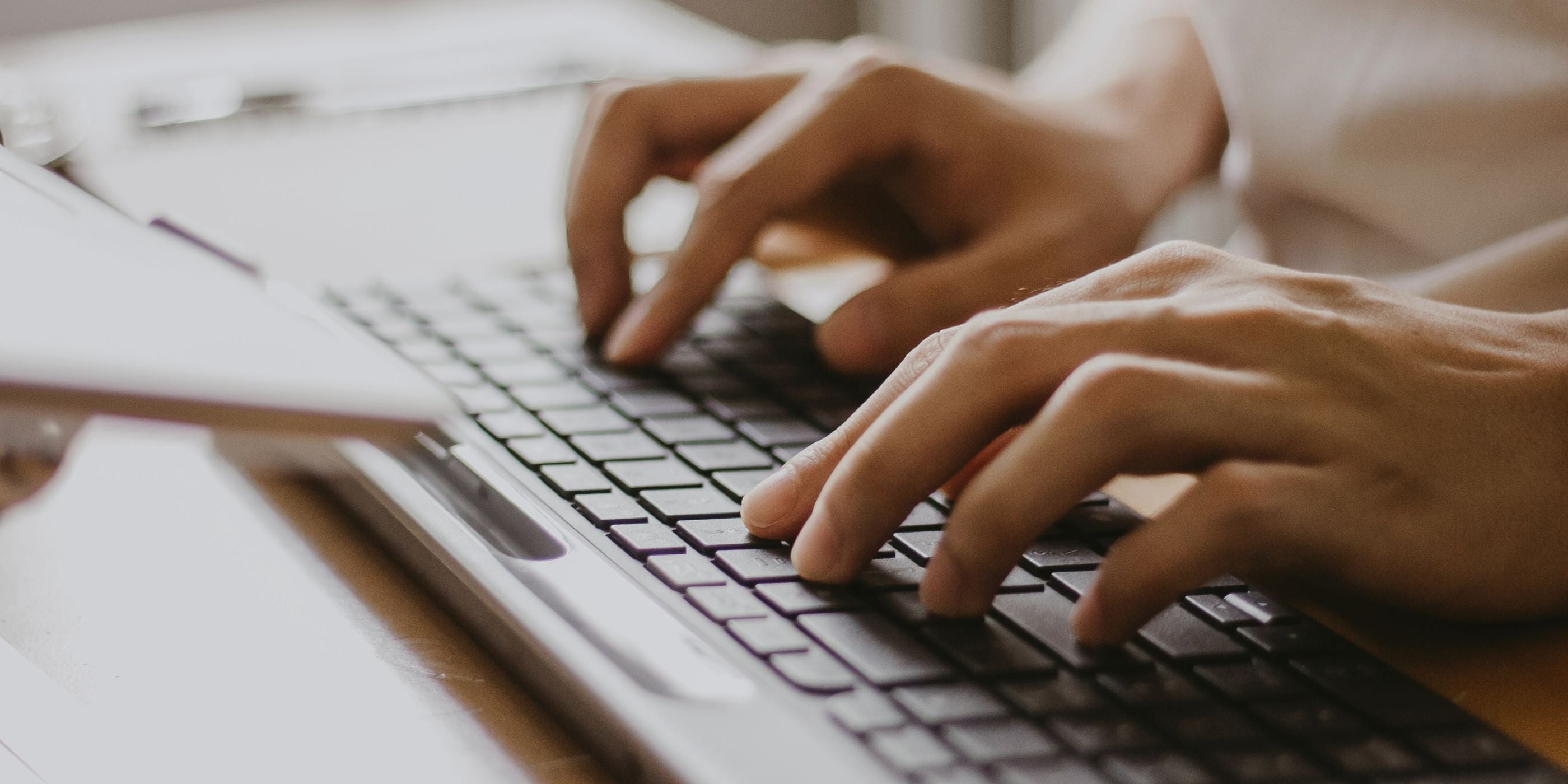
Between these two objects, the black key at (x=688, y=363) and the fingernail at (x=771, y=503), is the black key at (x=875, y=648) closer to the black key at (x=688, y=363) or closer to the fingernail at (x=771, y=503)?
the fingernail at (x=771, y=503)

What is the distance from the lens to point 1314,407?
36 centimetres

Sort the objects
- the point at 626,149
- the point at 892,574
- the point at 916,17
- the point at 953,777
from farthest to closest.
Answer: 1. the point at 916,17
2. the point at 626,149
3. the point at 892,574
4. the point at 953,777

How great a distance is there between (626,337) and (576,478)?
0.47 ft

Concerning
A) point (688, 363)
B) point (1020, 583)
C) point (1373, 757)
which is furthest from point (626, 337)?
point (1373, 757)

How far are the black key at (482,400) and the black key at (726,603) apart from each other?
0.17 m

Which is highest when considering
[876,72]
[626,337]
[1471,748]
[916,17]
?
[916,17]

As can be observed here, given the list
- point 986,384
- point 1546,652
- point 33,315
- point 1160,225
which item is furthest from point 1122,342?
point 1160,225

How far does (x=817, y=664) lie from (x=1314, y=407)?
0.15 metres

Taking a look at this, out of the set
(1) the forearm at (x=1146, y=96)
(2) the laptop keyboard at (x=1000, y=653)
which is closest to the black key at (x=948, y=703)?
(2) the laptop keyboard at (x=1000, y=653)

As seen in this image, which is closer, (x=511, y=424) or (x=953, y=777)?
(x=953, y=777)

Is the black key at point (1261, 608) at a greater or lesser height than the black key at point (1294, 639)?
greater

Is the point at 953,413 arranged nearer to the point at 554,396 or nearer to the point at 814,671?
the point at 814,671

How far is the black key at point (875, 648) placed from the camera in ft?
1.04

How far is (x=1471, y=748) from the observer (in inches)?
12.0
